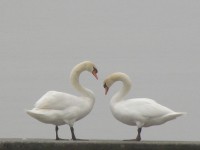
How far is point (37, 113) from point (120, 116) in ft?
2.96

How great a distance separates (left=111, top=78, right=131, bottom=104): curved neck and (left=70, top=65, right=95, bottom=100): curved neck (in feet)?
0.80

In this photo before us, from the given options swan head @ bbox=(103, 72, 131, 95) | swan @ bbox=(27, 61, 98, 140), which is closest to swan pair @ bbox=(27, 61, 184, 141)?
swan @ bbox=(27, 61, 98, 140)

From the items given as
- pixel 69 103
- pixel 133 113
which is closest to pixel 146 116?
pixel 133 113

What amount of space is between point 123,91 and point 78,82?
51 centimetres

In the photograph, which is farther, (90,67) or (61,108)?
(90,67)

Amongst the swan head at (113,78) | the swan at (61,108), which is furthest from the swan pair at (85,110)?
the swan head at (113,78)

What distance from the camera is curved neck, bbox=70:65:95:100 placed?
1127 centimetres

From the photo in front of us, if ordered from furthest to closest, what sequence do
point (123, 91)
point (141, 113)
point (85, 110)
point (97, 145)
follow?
point (123, 91)
point (85, 110)
point (141, 113)
point (97, 145)

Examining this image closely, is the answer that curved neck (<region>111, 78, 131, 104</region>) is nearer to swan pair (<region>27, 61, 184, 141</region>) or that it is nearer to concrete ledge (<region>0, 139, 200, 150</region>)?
swan pair (<region>27, 61, 184, 141</region>)

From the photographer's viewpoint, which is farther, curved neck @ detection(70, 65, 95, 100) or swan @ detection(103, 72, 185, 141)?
curved neck @ detection(70, 65, 95, 100)

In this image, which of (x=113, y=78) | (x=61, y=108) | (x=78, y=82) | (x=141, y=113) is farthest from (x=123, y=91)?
(x=61, y=108)

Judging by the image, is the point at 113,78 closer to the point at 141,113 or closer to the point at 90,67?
the point at 90,67

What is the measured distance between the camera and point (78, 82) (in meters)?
11.3

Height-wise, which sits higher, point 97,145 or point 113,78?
point 113,78
